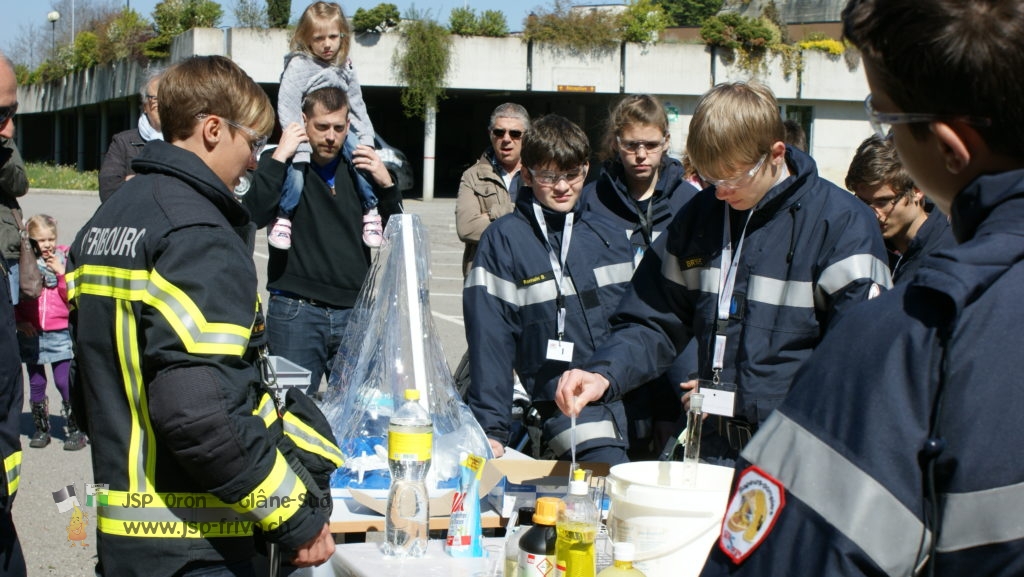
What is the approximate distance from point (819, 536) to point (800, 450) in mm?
102

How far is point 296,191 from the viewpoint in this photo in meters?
5.08

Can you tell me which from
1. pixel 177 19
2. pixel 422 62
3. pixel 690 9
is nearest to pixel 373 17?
pixel 422 62

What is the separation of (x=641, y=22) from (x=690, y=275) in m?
26.3

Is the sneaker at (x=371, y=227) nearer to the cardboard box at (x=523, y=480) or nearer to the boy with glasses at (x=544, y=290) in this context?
the boy with glasses at (x=544, y=290)

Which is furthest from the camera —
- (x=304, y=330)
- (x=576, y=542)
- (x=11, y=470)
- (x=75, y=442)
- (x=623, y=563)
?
(x=75, y=442)

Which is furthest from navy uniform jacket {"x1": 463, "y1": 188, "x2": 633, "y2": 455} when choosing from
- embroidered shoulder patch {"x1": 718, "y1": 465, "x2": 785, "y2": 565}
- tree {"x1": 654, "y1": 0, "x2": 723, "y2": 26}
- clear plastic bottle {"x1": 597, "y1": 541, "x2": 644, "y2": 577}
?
tree {"x1": 654, "y1": 0, "x2": 723, "y2": 26}

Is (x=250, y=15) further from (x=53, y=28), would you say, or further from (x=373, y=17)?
(x=53, y=28)

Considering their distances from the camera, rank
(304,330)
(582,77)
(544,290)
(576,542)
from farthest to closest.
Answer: (582,77)
(304,330)
(544,290)
(576,542)

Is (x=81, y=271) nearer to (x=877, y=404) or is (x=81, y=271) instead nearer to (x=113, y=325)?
(x=113, y=325)

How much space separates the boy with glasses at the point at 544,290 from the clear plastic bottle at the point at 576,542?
4.81 feet

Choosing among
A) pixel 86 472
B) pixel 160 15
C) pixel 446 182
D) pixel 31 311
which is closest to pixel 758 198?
pixel 86 472

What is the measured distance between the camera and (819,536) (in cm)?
118

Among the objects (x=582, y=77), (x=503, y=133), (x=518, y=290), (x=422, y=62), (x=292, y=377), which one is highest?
(x=422, y=62)

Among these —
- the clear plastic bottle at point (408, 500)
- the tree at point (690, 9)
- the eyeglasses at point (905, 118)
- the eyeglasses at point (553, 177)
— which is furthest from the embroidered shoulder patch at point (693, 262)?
the tree at point (690, 9)
